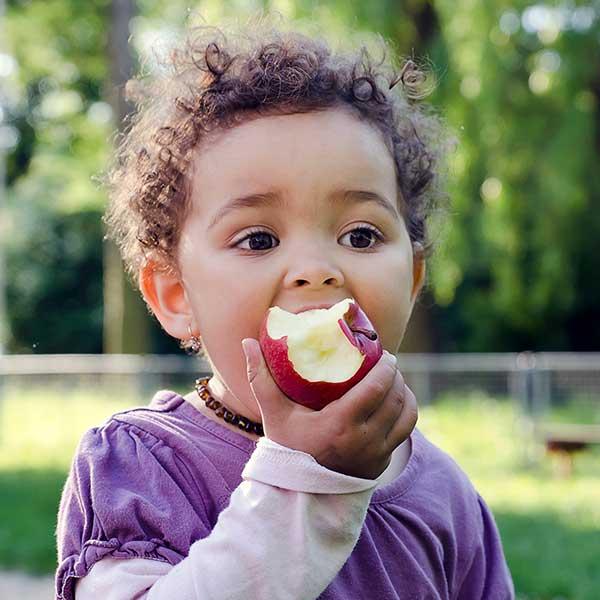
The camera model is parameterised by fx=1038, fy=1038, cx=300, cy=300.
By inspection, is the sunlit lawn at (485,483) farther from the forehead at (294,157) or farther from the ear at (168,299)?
the forehead at (294,157)

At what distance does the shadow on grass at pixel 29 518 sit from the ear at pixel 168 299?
4102 millimetres

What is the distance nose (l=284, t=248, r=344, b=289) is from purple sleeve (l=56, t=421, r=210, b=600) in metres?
0.35

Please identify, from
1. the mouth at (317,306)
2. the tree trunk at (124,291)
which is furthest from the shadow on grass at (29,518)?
the tree trunk at (124,291)

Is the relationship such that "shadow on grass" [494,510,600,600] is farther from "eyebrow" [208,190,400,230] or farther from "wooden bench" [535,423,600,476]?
"eyebrow" [208,190,400,230]

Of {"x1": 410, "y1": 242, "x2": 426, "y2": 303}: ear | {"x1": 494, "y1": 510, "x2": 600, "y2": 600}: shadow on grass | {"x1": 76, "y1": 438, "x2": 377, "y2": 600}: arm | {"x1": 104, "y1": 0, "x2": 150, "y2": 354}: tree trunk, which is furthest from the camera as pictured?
{"x1": 104, "y1": 0, "x2": 150, "y2": 354}: tree trunk

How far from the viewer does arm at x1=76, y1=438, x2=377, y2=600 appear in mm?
1362

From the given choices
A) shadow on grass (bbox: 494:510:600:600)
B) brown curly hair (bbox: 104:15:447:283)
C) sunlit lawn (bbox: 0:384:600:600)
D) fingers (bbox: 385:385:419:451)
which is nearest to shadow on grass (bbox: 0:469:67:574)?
sunlit lawn (bbox: 0:384:600:600)

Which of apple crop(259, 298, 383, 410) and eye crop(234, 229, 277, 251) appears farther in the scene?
eye crop(234, 229, 277, 251)

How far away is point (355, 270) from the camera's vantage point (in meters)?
1.64

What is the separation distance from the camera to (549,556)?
5.70 metres

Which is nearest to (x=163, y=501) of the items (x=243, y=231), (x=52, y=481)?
(x=243, y=231)

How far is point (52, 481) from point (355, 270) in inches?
284

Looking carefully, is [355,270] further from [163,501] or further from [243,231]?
[163,501]

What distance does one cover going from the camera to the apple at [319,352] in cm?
145
